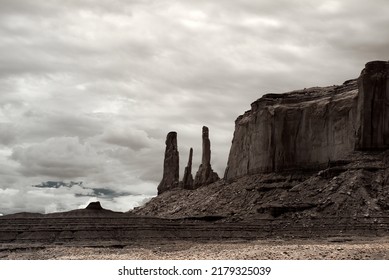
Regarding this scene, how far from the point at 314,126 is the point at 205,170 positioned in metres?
39.4

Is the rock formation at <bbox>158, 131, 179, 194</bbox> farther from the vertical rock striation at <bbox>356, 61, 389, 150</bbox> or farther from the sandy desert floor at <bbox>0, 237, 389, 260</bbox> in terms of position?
the sandy desert floor at <bbox>0, 237, 389, 260</bbox>

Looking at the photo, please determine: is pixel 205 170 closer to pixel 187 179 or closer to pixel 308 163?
pixel 187 179

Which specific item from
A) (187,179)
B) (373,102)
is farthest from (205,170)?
(373,102)

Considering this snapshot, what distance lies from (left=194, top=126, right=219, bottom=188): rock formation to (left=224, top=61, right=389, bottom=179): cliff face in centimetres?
819

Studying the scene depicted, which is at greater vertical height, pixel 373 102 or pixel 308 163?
pixel 373 102

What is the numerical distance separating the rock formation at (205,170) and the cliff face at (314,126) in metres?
8.19

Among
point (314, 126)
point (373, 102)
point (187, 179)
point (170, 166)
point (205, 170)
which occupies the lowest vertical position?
point (187, 179)

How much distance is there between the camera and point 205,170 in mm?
165875

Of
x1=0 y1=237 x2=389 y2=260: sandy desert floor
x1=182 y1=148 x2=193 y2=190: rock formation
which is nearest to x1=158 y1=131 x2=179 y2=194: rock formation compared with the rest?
x1=182 y1=148 x2=193 y2=190: rock formation

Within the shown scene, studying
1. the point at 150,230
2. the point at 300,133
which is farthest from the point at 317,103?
the point at 150,230

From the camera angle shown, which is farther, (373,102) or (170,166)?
(170,166)

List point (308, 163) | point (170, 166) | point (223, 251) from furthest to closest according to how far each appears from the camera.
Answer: point (170, 166)
point (308, 163)
point (223, 251)

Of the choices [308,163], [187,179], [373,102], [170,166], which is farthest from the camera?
[170,166]

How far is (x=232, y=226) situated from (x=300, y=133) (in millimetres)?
47263
